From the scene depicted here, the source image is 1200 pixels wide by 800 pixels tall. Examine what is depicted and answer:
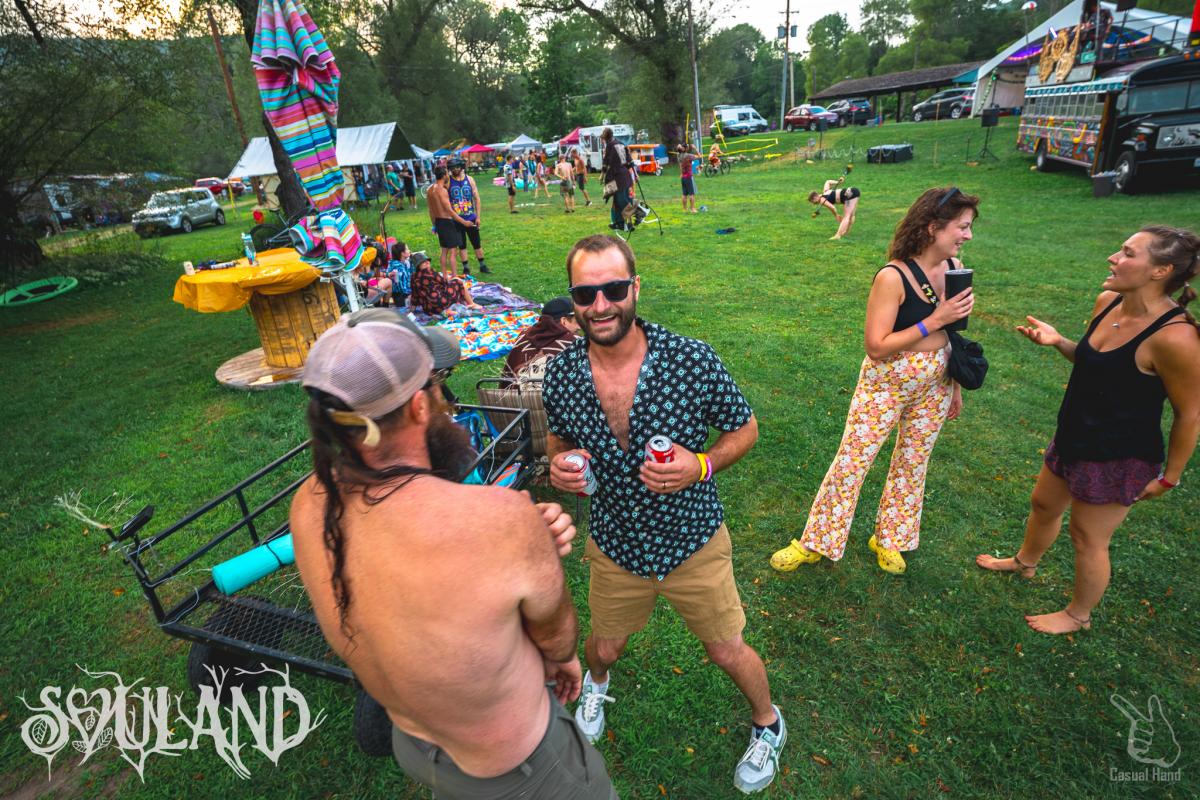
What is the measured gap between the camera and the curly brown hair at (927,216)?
9.44ft

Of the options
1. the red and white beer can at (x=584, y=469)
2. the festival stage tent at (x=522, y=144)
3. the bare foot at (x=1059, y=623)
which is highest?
the festival stage tent at (x=522, y=144)

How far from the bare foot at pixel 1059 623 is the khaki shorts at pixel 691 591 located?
6.39 feet

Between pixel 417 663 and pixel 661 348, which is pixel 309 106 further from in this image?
pixel 417 663

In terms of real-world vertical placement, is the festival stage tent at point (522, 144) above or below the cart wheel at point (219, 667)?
above

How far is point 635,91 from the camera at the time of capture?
32656mm

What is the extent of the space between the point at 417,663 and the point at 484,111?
189ft

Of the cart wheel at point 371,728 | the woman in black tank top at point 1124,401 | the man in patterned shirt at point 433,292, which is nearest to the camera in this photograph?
the woman in black tank top at point 1124,401

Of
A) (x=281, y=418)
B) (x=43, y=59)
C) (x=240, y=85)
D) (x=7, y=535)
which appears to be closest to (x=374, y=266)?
(x=281, y=418)

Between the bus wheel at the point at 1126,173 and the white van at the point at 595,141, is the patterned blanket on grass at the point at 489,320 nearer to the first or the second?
the bus wheel at the point at 1126,173

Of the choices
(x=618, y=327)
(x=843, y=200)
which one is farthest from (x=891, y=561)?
(x=843, y=200)

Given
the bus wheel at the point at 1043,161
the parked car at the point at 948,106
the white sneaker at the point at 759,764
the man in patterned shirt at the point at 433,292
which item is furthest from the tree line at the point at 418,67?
the bus wheel at the point at 1043,161

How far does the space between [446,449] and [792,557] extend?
284 cm

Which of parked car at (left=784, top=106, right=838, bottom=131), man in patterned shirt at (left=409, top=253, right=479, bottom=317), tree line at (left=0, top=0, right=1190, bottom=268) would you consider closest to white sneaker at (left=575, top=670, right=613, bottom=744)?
man in patterned shirt at (left=409, top=253, right=479, bottom=317)

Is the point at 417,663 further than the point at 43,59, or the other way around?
the point at 43,59
